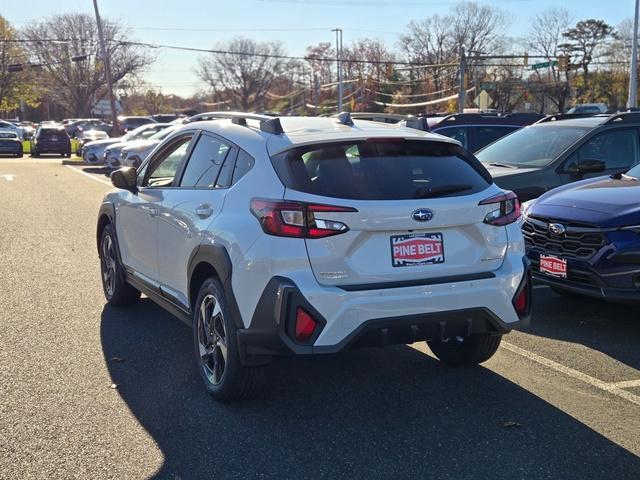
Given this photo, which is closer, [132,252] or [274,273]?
[274,273]

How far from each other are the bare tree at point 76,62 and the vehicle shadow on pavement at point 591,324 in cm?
6143

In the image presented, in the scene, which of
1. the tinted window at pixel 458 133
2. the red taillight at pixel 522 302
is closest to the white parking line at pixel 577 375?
the red taillight at pixel 522 302

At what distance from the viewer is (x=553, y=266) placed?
19.4 ft

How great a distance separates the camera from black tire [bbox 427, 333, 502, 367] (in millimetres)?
4688

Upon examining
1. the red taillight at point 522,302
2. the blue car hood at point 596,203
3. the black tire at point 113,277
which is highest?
the blue car hood at point 596,203

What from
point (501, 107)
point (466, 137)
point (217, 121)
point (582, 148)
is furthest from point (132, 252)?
point (501, 107)

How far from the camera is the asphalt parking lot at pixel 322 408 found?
137 inches

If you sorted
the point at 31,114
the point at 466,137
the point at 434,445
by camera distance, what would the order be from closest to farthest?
the point at 434,445 < the point at 466,137 < the point at 31,114

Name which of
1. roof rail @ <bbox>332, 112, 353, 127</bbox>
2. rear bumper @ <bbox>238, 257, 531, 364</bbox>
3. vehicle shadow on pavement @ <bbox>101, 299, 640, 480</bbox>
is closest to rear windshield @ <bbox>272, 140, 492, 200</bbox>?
rear bumper @ <bbox>238, 257, 531, 364</bbox>

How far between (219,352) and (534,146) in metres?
6.06

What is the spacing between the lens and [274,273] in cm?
370

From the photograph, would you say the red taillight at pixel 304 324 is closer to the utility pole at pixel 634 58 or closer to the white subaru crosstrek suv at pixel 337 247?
the white subaru crosstrek suv at pixel 337 247

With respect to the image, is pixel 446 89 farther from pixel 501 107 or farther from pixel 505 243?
pixel 505 243

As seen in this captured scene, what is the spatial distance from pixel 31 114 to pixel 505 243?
12186cm
